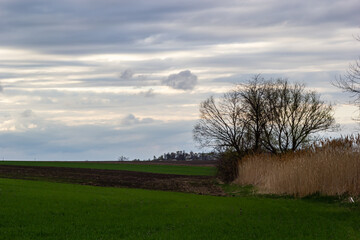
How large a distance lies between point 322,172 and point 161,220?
14122 millimetres

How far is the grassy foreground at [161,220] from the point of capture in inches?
575

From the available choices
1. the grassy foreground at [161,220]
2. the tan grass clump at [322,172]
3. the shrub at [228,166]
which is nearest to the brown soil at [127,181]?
the shrub at [228,166]

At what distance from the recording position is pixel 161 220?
58.5 ft

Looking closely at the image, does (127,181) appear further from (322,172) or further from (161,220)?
(161,220)

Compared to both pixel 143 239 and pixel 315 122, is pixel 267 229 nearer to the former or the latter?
pixel 143 239

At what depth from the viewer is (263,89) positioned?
64188 millimetres

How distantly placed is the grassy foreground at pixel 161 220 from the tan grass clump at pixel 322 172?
9.50 feet

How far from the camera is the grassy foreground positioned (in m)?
14.6

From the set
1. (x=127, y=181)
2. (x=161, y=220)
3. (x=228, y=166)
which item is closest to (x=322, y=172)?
(x=161, y=220)

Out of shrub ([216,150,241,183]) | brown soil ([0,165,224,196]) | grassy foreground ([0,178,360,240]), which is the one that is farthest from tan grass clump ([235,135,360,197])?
shrub ([216,150,241,183])

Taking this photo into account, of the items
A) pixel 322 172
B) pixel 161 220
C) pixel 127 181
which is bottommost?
pixel 161 220

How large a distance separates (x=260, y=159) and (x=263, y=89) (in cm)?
2218

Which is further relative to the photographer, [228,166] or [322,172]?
[228,166]

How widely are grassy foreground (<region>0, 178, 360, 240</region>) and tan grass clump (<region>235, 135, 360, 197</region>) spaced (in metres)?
2.90
